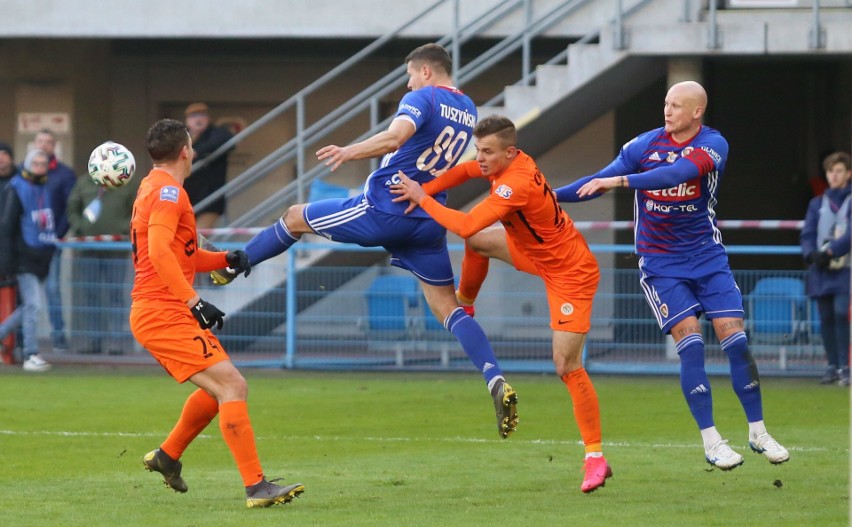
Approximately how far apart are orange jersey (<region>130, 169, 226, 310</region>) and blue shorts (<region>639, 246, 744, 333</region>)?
9.43 ft

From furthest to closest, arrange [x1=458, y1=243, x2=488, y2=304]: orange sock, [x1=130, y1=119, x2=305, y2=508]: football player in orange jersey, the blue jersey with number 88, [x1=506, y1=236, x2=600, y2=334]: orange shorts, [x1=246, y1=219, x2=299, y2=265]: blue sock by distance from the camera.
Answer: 1. [x1=458, y1=243, x2=488, y2=304]: orange sock
2. [x1=246, y1=219, x2=299, y2=265]: blue sock
3. the blue jersey with number 88
4. [x1=506, y1=236, x2=600, y2=334]: orange shorts
5. [x1=130, y1=119, x2=305, y2=508]: football player in orange jersey

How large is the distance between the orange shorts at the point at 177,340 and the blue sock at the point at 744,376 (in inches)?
123

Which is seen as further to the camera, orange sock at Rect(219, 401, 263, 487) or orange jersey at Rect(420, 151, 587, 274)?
orange jersey at Rect(420, 151, 587, 274)

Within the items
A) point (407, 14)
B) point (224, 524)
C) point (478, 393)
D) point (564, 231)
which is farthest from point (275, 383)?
point (224, 524)

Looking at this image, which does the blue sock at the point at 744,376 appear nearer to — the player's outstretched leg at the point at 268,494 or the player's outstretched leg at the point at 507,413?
the player's outstretched leg at the point at 507,413

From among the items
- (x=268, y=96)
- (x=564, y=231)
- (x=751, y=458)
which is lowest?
(x=751, y=458)

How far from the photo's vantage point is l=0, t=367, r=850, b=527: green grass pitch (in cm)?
774

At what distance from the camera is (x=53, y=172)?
16.4 metres

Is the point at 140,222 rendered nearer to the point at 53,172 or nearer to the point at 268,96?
the point at 53,172

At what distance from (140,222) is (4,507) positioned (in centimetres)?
168

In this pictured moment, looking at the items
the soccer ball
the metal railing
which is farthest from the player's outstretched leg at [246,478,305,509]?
the metal railing

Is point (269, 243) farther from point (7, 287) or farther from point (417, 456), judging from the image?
point (7, 287)

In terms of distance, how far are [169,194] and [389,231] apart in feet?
6.04

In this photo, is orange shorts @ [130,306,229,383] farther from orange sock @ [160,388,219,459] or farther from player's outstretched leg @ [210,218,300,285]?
player's outstretched leg @ [210,218,300,285]
